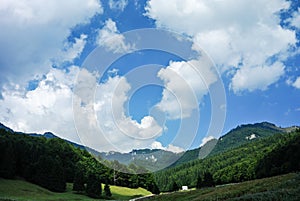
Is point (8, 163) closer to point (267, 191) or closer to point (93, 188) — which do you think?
point (93, 188)

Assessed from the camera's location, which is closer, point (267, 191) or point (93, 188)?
point (267, 191)

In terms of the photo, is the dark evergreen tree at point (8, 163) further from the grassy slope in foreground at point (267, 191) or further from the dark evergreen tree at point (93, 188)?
the grassy slope in foreground at point (267, 191)

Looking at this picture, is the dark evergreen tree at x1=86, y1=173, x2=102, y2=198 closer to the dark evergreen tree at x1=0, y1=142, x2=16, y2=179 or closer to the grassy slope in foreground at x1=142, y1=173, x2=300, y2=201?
the dark evergreen tree at x1=0, y1=142, x2=16, y2=179

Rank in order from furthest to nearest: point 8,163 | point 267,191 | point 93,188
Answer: point 93,188, point 8,163, point 267,191

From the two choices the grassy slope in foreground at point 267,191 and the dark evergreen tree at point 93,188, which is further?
the dark evergreen tree at point 93,188

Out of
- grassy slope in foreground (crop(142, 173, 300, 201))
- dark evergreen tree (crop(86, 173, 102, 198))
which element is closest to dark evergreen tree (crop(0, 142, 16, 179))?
dark evergreen tree (crop(86, 173, 102, 198))

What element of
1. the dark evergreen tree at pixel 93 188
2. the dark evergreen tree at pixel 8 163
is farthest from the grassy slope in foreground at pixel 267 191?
the dark evergreen tree at pixel 8 163

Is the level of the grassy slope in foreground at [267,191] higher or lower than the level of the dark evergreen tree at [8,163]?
lower

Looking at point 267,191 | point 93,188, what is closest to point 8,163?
point 93,188

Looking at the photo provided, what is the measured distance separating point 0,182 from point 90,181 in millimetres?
21389

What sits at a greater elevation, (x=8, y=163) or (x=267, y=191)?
(x=8, y=163)

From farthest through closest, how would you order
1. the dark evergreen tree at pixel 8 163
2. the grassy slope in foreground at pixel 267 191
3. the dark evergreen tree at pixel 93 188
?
the dark evergreen tree at pixel 93 188
the dark evergreen tree at pixel 8 163
the grassy slope in foreground at pixel 267 191

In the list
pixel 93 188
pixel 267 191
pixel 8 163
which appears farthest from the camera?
pixel 93 188

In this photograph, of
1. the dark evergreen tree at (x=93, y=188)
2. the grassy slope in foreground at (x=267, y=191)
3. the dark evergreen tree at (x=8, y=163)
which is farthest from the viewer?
the dark evergreen tree at (x=93, y=188)
